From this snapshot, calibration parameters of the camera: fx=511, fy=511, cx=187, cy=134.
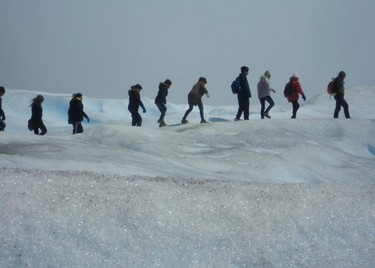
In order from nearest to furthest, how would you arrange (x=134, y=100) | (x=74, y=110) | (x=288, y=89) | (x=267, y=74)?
(x=74, y=110) < (x=134, y=100) < (x=288, y=89) < (x=267, y=74)

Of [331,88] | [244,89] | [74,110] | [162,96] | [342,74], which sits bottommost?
[74,110]

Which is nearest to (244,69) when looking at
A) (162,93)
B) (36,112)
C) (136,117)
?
(162,93)

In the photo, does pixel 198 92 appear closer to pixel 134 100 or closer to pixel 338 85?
pixel 134 100

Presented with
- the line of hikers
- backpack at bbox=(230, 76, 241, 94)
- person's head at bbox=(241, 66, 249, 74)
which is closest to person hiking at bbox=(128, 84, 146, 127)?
the line of hikers

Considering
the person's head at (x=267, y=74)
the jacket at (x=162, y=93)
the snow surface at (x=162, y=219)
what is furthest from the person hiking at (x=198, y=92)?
the snow surface at (x=162, y=219)

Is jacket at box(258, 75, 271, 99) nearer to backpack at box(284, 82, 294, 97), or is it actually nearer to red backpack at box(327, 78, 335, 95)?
backpack at box(284, 82, 294, 97)

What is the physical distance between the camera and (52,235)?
3139 mm

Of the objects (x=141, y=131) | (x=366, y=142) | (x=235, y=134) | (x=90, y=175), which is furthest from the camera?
(x=366, y=142)

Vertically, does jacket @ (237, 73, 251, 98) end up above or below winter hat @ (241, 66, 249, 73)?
below

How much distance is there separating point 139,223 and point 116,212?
0.57 ft

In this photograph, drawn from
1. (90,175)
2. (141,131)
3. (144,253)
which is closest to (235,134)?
(141,131)

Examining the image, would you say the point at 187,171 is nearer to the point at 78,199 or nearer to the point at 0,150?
the point at 0,150

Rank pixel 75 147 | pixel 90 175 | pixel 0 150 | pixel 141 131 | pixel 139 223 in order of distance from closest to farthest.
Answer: pixel 139 223
pixel 90 175
pixel 0 150
pixel 75 147
pixel 141 131

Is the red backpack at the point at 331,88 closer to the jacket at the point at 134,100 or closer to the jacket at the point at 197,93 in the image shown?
the jacket at the point at 197,93
